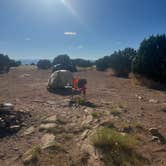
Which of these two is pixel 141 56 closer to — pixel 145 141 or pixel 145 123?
pixel 145 123

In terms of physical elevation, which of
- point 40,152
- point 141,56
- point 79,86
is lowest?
point 40,152

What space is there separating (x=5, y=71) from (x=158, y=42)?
88.6 feet

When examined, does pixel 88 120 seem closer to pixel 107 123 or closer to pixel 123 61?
pixel 107 123

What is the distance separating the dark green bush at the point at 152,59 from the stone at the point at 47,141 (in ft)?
45.7

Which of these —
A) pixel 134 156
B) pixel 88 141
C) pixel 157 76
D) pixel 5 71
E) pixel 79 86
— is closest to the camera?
pixel 134 156

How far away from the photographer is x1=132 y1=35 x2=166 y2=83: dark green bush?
17156 millimetres

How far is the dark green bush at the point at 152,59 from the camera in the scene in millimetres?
17156

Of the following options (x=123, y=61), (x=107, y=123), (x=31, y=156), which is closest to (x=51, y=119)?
(x=107, y=123)

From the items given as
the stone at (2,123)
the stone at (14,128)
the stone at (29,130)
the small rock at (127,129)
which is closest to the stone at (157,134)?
the small rock at (127,129)

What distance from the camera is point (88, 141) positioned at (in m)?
5.09

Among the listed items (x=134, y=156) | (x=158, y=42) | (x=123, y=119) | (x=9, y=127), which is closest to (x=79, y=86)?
(x=123, y=119)

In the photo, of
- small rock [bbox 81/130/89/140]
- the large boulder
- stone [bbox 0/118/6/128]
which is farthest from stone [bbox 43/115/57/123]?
the large boulder

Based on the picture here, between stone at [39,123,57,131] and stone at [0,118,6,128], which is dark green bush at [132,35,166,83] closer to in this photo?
stone at [39,123,57,131]

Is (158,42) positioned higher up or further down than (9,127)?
higher up
